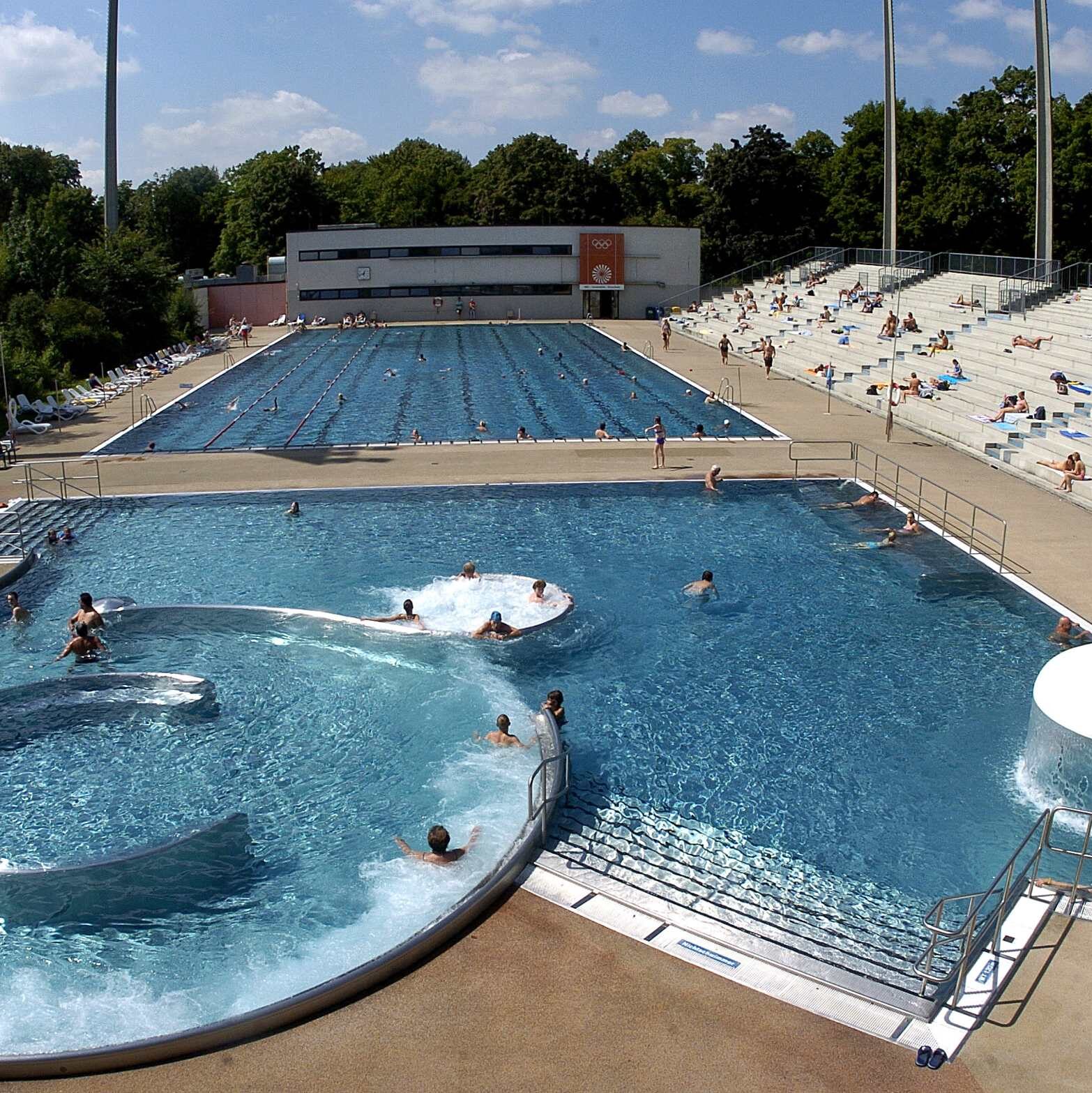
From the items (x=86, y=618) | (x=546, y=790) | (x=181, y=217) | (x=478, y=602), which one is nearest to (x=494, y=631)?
(x=478, y=602)

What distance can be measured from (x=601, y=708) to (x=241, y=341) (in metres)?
43.4

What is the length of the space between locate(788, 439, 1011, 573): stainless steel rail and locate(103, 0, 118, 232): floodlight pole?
4163 centimetres

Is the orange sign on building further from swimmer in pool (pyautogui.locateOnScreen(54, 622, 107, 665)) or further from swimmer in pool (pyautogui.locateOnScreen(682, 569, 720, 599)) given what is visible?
swimmer in pool (pyautogui.locateOnScreen(54, 622, 107, 665))

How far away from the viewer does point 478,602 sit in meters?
17.6

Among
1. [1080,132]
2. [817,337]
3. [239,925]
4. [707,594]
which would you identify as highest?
[1080,132]

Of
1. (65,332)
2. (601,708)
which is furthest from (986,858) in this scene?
(65,332)

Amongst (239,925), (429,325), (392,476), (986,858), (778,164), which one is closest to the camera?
(239,925)

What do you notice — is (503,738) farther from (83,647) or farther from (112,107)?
(112,107)

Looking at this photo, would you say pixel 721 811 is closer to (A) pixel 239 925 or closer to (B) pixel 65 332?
(A) pixel 239 925

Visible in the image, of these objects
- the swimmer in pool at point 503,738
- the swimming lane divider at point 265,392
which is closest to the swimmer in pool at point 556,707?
the swimmer in pool at point 503,738

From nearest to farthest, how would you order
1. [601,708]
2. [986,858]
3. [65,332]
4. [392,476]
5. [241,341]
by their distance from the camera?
[986,858]
[601,708]
[392,476]
[65,332]
[241,341]

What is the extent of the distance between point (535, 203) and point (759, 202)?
64.4ft

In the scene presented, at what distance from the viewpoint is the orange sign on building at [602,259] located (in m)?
58.8

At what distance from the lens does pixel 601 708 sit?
1401 centimetres
